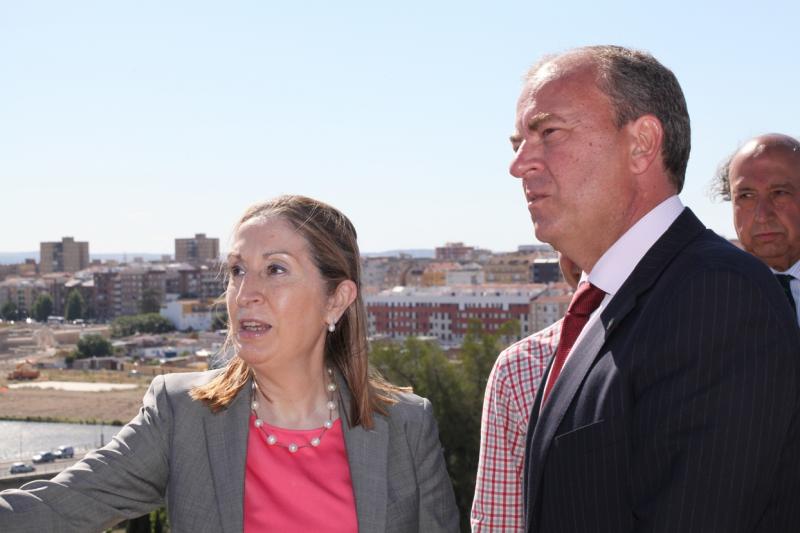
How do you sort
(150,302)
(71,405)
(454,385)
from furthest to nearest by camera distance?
(150,302) < (71,405) < (454,385)

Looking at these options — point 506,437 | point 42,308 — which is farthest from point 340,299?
point 42,308

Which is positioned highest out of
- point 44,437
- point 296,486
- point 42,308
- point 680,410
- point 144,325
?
point 680,410

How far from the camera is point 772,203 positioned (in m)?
1.63

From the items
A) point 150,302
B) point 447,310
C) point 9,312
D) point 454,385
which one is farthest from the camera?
point 9,312

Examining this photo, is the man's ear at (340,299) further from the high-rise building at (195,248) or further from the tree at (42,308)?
the high-rise building at (195,248)

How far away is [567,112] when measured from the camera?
1.07 m

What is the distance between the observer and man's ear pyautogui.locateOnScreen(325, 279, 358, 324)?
4.62 feet

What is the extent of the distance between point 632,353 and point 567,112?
0.96ft

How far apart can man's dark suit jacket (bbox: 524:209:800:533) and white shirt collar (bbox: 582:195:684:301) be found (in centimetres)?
2

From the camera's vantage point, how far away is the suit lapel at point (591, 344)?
39.3 inches

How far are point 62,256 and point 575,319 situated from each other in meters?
66.7

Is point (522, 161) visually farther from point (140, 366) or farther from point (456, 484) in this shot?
point (140, 366)

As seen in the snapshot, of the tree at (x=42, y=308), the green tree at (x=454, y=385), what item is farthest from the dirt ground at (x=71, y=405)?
the tree at (x=42, y=308)

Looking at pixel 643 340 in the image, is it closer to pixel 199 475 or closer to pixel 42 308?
pixel 199 475
